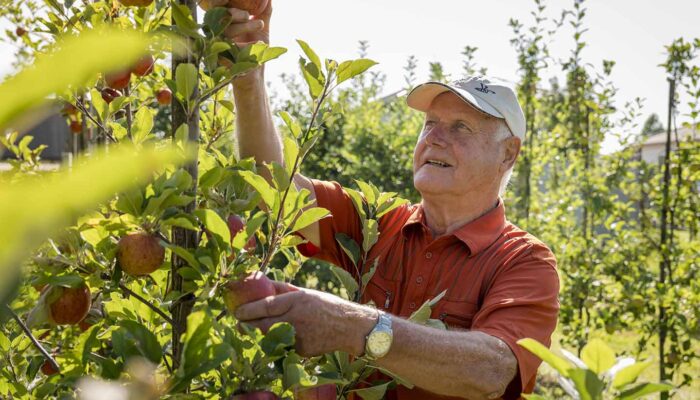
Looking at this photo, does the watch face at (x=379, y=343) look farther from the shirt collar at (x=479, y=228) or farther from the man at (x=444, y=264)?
the shirt collar at (x=479, y=228)

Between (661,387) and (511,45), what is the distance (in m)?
5.74

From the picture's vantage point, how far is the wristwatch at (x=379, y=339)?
1269 millimetres

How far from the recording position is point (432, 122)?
2469 millimetres

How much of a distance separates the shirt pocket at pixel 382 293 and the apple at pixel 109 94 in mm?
974

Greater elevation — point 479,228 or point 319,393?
point 479,228

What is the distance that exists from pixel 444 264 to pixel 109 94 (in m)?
1.12

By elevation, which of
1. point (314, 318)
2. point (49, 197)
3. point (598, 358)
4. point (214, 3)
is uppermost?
point (214, 3)

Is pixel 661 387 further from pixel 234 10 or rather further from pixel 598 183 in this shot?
pixel 598 183

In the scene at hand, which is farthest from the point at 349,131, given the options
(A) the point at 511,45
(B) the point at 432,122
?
(B) the point at 432,122

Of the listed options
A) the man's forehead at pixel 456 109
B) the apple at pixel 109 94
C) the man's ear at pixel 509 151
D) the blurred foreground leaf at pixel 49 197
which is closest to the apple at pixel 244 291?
the apple at pixel 109 94

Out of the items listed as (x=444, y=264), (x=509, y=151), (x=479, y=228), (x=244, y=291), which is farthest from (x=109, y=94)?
(x=509, y=151)

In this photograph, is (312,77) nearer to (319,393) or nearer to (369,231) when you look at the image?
(369,231)

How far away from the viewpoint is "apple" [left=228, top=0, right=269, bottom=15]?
4.51 feet

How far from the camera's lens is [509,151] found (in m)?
2.49
